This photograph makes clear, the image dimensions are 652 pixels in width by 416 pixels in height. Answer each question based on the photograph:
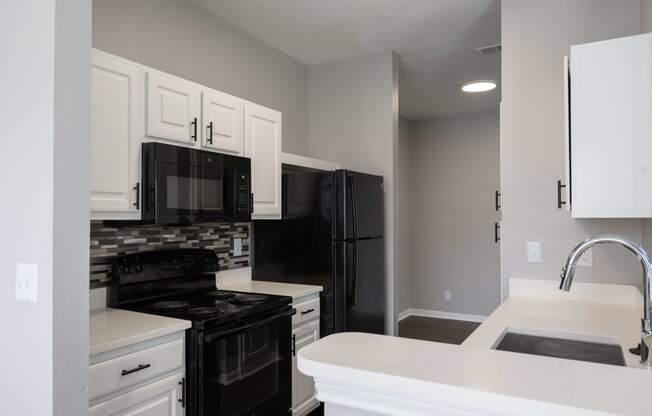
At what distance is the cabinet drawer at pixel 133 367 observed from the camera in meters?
1.51

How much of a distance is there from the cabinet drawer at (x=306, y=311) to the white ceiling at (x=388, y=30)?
1896mm

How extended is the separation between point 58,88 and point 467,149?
203 inches

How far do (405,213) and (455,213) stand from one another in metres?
0.64

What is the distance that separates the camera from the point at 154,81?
2.05 m

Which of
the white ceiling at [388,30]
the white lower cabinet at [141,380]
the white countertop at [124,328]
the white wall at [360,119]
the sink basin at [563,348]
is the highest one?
the white ceiling at [388,30]

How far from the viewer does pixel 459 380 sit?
0.77 metres

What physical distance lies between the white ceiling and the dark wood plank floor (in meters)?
2.75

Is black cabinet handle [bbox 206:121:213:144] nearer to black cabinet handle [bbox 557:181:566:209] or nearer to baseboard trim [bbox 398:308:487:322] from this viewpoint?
black cabinet handle [bbox 557:181:566:209]

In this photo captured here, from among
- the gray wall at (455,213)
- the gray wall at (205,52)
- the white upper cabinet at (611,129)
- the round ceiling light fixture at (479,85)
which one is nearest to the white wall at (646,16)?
the white upper cabinet at (611,129)

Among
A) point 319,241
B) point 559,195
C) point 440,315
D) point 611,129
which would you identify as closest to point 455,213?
point 440,315

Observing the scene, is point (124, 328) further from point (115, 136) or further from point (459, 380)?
point (459, 380)

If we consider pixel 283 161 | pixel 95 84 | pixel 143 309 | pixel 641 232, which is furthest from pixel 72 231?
pixel 641 232

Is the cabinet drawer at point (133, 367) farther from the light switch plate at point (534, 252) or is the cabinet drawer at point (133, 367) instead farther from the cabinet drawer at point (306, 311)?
the light switch plate at point (534, 252)

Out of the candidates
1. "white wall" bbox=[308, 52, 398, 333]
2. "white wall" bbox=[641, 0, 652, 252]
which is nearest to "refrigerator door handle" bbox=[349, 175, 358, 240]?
"white wall" bbox=[308, 52, 398, 333]
